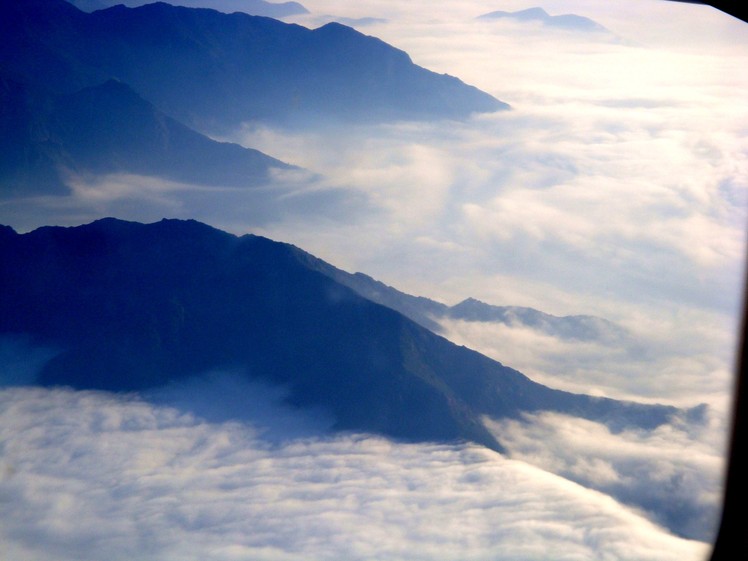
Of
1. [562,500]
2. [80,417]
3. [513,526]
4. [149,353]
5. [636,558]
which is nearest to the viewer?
[636,558]

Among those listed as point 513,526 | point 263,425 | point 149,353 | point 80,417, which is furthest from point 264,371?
point 513,526

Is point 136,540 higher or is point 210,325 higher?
point 210,325

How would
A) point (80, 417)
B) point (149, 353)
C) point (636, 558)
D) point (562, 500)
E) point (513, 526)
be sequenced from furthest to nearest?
point (149, 353), point (80, 417), point (562, 500), point (513, 526), point (636, 558)

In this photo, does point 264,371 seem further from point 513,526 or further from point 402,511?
point 513,526

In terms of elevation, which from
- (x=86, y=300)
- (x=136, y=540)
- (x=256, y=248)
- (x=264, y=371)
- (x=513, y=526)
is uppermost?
(x=256, y=248)

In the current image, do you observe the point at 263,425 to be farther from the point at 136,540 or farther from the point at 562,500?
the point at 562,500

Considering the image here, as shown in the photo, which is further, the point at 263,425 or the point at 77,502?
the point at 263,425
